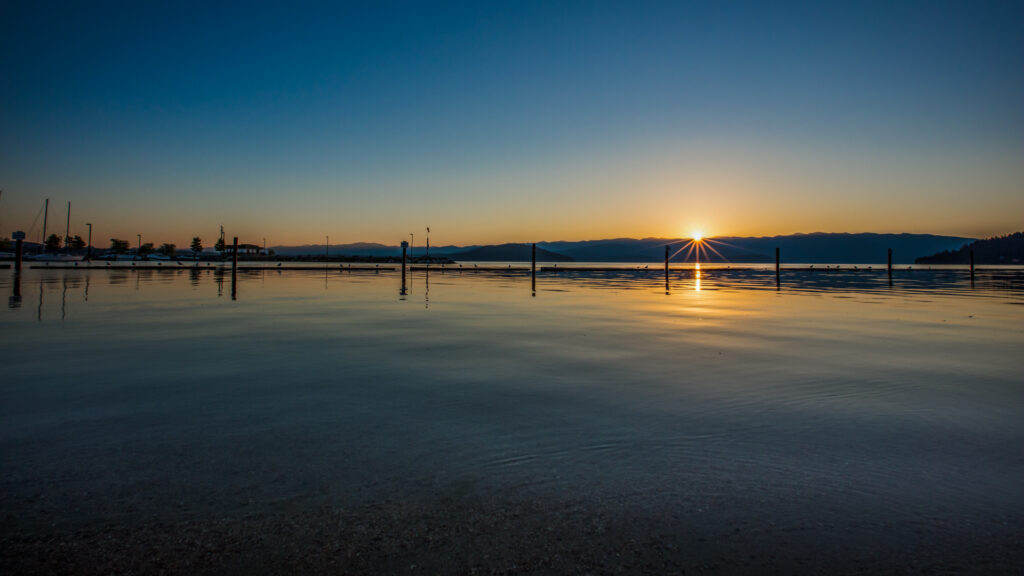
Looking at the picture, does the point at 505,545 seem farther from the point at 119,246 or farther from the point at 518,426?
the point at 119,246

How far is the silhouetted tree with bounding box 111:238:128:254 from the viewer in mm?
190500

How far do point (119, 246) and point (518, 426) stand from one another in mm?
234331

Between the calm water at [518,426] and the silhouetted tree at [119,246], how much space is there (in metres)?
223

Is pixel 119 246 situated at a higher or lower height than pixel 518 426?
higher

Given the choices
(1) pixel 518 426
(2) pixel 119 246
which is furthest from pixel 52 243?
(1) pixel 518 426

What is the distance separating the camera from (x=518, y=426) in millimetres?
5383

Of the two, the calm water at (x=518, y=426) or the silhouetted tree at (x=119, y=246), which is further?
the silhouetted tree at (x=119, y=246)

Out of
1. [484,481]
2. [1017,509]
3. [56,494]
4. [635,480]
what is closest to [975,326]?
[1017,509]

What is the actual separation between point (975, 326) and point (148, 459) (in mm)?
18988

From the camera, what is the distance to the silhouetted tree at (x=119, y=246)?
19050 centimetres

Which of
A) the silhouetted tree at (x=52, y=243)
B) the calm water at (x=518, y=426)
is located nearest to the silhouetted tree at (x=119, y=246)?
the silhouetted tree at (x=52, y=243)

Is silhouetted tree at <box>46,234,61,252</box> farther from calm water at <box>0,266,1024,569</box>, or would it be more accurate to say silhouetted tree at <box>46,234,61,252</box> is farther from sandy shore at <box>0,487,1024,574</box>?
sandy shore at <box>0,487,1024,574</box>

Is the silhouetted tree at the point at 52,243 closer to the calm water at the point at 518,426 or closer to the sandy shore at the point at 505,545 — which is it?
the calm water at the point at 518,426

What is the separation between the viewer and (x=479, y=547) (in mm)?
3072
